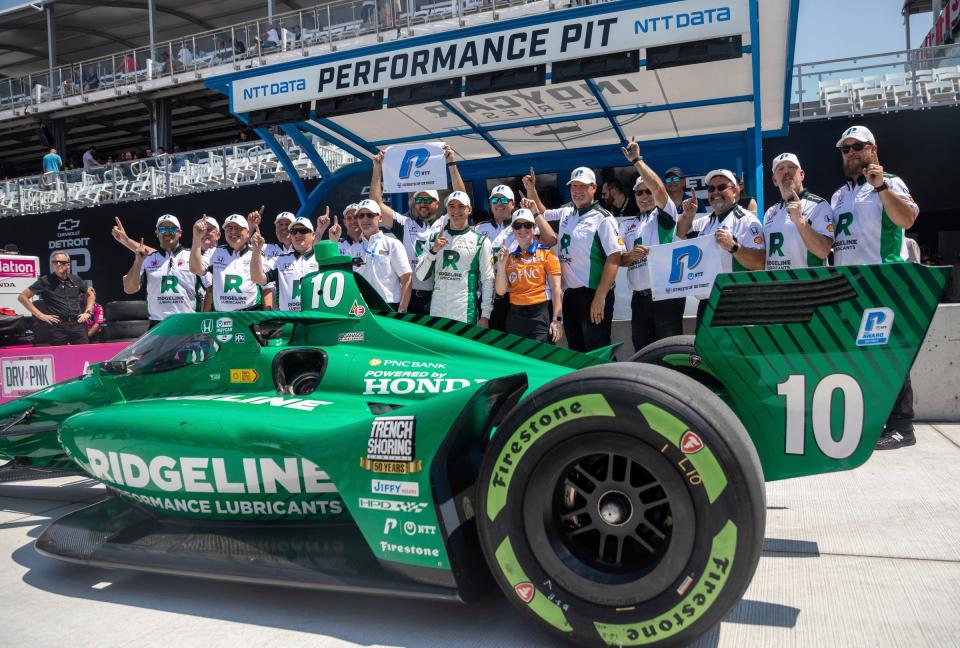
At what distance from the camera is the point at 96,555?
2.95 meters

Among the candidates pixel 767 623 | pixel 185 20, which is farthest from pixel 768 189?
pixel 185 20

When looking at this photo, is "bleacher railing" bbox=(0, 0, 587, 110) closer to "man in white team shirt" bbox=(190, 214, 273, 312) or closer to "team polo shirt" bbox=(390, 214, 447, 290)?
"team polo shirt" bbox=(390, 214, 447, 290)

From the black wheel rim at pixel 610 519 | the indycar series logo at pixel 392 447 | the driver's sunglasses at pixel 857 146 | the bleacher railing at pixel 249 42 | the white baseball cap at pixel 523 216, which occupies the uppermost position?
the bleacher railing at pixel 249 42

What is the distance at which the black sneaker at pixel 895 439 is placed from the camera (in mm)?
4590

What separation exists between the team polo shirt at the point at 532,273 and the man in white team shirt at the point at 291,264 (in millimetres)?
1684

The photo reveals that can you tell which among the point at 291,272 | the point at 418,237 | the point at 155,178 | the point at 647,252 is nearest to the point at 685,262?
the point at 647,252

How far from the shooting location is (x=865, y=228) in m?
4.40

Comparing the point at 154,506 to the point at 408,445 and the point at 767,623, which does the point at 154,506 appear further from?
the point at 767,623

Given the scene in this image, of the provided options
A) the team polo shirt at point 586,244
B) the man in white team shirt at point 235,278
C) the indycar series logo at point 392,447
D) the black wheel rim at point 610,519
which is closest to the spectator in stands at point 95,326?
the man in white team shirt at point 235,278

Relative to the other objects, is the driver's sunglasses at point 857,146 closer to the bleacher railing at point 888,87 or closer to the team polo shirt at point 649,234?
the team polo shirt at point 649,234

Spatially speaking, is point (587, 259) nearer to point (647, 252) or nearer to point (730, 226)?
point (647, 252)

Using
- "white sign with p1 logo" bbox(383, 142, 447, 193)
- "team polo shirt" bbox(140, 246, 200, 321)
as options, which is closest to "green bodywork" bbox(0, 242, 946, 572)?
"team polo shirt" bbox(140, 246, 200, 321)

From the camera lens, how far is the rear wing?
7.47 feet

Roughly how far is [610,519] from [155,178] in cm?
1581
